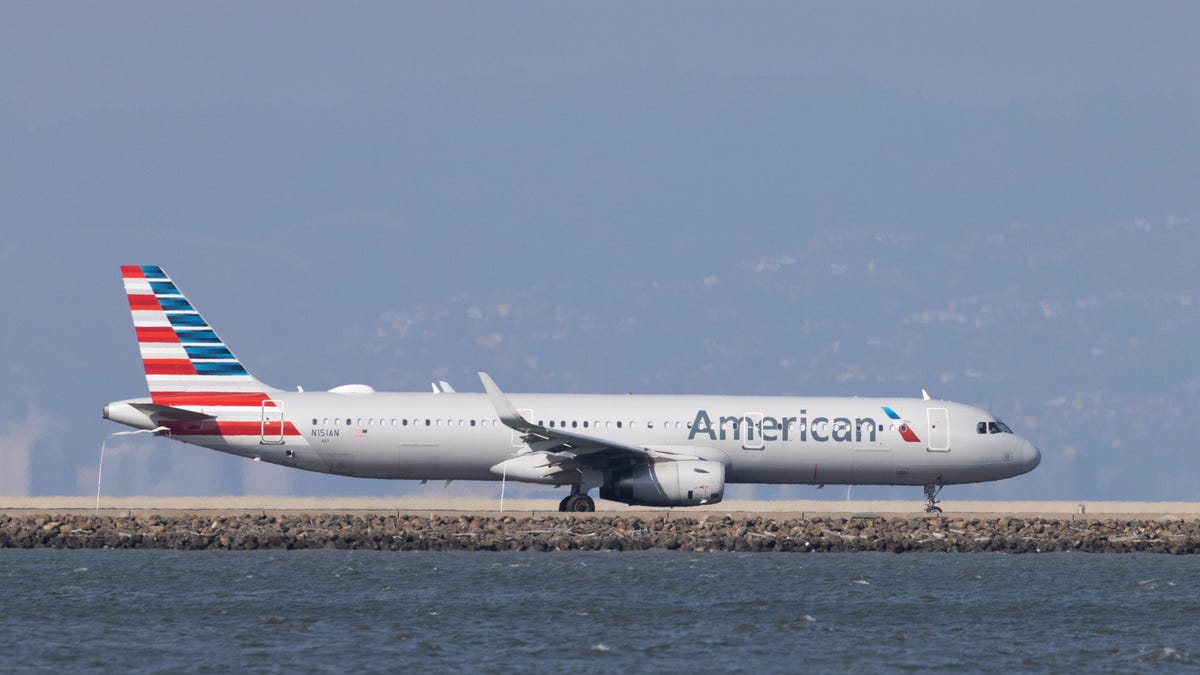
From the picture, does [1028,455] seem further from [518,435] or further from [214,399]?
[214,399]

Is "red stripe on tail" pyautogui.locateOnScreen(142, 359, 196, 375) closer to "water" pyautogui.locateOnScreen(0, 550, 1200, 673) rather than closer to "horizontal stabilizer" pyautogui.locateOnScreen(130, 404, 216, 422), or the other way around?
"horizontal stabilizer" pyautogui.locateOnScreen(130, 404, 216, 422)

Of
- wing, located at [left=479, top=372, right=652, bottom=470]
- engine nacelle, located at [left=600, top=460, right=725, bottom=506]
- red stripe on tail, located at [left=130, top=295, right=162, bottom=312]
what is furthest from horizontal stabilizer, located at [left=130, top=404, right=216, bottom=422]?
engine nacelle, located at [left=600, top=460, right=725, bottom=506]

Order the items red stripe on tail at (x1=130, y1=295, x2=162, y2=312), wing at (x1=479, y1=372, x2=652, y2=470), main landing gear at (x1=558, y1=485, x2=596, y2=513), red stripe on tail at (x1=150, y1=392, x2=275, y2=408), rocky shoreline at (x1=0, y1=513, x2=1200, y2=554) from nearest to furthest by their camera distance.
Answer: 1. wing at (x1=479, y1=372, x2=652, y2=470)
2. rocky shoreline at (x1=0, y1=513, x2=1200, y2=554)
3. red stripe on tail at (x1=150, y1=392, x2=275, y2=408)
4. main landing gear at (x1=558, y1=485, x2=596, y2=513)
5. red stripe on tail at (x1=130, y1=295, x2=162, y2=312)

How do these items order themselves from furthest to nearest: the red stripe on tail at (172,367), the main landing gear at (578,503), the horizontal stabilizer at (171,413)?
the main landing gear at (578,503) → the red stripe on tail at (172,367) → the horizontal stabilizer at (171,413)

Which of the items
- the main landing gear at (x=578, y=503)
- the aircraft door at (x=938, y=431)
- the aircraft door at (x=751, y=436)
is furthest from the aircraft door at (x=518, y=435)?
the aircraft door at (x=938, y=431)

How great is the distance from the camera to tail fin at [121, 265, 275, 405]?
57.5 metres

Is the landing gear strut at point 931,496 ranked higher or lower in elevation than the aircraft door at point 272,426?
lower

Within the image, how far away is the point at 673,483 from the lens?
55594mm

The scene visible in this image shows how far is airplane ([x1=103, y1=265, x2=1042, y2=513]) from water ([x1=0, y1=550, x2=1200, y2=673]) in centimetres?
373

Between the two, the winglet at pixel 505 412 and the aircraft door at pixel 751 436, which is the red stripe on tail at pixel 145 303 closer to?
the winglet at pixel 505 412

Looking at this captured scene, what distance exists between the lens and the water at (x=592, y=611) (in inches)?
1417

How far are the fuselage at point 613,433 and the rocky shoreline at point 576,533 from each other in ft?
5.66

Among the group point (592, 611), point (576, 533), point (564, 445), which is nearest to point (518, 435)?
point (564, 445)

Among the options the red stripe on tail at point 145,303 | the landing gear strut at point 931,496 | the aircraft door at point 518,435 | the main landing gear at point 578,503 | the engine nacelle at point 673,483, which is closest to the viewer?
the engine nacelle at point 673,483
